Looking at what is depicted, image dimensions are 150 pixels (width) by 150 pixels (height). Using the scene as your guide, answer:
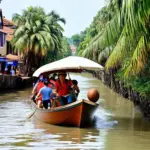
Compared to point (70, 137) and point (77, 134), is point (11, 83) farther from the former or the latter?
point (70, 137)

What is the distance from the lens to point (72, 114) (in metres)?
14.0

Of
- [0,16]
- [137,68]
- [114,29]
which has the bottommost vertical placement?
[137,68]

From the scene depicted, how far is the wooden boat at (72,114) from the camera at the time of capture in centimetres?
1374

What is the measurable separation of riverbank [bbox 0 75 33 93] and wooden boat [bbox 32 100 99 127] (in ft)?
51.5

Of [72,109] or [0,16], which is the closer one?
[72,109]

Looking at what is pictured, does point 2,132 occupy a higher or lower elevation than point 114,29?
lower

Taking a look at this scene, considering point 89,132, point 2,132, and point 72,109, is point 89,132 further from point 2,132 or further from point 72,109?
point 2,132

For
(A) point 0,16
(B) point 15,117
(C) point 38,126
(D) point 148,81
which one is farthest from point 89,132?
(A) point 0,16

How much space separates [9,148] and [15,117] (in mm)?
6959

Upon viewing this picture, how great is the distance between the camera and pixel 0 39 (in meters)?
44.4

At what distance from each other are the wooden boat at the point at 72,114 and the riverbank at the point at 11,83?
51.5 ft

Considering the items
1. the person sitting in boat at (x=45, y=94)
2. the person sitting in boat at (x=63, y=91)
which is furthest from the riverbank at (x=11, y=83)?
the person sitting in boat at (x=63, y=91)

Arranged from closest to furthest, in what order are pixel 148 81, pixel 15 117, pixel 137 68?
pixel 137 68
pixel 148 81
pixel 15 117

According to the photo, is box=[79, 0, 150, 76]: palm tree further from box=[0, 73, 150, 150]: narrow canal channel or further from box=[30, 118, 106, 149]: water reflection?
box=[30, 118, 106, 149]: water reflection
